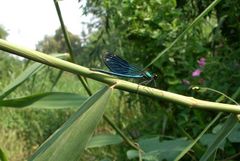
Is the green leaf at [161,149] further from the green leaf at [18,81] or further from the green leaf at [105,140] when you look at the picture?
the green leaf at [18,81]

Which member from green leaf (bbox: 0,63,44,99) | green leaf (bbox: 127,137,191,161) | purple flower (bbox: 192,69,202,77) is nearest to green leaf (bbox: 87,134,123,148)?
green leaf (bbox: 127,137,191,161)

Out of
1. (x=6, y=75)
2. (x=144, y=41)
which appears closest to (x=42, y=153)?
(x=144, y=41)

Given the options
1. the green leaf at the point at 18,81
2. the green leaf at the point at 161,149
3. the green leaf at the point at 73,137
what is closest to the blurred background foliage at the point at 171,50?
the green leaf at the point at 161,149

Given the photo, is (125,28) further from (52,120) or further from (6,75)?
(6,75)

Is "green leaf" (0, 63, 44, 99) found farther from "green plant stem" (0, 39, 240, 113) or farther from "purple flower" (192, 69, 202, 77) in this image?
"purple flower" (192, 69, 202, 77)

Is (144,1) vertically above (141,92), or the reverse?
(141,92)
